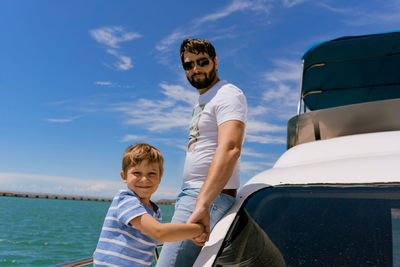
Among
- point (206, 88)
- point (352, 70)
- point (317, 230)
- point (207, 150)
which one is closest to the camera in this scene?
point (317, 230)

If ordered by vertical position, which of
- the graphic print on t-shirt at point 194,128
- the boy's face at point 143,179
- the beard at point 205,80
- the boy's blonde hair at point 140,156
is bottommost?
the boy's face at point 143,179

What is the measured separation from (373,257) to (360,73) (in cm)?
450

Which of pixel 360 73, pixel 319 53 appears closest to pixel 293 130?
pixel 319 53

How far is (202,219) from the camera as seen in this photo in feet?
4.91

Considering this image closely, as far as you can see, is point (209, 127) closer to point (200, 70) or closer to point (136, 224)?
point (200, 70)

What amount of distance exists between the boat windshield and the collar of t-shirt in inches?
25.4

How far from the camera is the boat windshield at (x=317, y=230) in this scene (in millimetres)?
1332

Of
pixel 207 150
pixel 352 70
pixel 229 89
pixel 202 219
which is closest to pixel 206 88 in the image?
pixel 229 89

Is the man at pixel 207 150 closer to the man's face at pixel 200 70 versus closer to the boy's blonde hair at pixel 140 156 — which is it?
the man's face at pixel 200 70

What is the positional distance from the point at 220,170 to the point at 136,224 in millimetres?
433

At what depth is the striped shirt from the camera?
151 cm

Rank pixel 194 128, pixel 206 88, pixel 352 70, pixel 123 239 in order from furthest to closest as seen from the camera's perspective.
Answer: pixel 352 70 < pixel 206 88 < pixel 194 128 < pixel 123 239

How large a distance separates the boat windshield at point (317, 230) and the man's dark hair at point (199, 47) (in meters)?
0.88

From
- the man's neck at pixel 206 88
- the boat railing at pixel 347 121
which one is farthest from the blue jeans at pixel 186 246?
the boat railing at pixel 347 121
